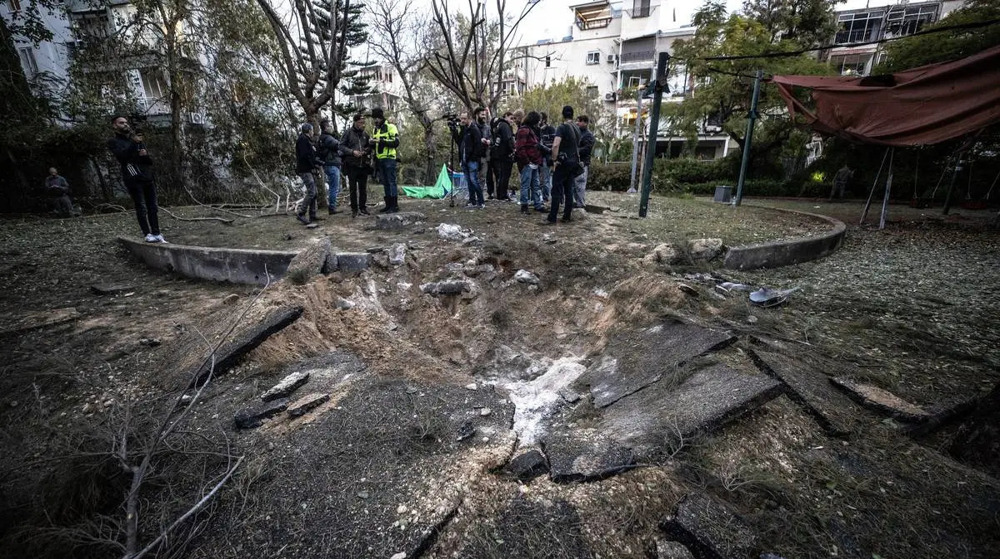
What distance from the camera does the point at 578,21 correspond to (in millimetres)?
34531

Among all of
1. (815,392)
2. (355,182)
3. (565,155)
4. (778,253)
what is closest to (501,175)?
(565,155)

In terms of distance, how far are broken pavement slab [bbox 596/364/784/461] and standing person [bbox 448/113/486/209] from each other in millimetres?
6067

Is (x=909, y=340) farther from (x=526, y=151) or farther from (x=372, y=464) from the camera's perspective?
(x=526, y=151)

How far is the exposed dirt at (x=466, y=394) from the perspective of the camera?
6.01 feet

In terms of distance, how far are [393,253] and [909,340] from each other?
5.08 m

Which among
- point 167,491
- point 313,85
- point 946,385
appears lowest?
point 167,491

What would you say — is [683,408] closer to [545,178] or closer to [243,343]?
[243,343]

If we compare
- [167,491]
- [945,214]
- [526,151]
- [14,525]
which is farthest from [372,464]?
[945,214]

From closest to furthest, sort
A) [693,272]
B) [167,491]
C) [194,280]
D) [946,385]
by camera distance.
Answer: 1. [167,491]
2. [946,385]
3. [693,272]
4. [194,280]

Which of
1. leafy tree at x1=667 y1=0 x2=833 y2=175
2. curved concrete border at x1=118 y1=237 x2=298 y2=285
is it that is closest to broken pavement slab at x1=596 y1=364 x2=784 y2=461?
curved concrete border at x1=118 y1=237 x2=298 y2=285

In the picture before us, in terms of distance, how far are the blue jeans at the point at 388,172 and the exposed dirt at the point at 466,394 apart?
158 cm

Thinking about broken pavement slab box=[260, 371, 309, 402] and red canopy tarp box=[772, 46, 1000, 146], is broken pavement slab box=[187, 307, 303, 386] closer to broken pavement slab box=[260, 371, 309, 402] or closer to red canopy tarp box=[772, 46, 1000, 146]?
broken pavement slab box=[260, 371, 309, 402]

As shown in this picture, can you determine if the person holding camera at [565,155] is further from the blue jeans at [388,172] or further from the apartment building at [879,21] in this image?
the apartment building at [879,21]

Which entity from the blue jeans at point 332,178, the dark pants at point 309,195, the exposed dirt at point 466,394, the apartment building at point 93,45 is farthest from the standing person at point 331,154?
the apartment building at point 93,45
